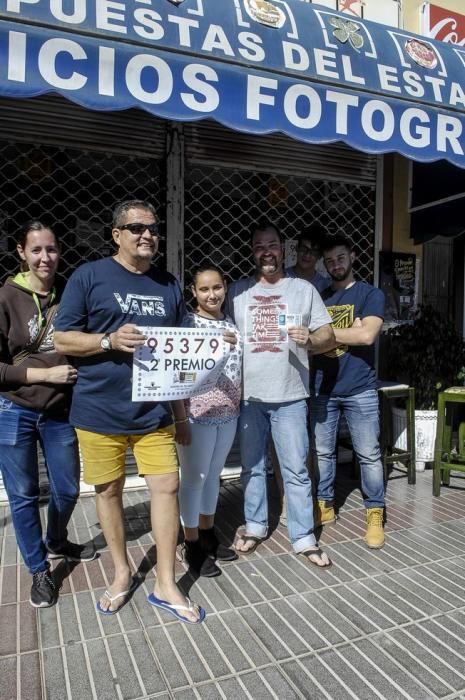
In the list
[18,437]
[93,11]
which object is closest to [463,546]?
Answer: [18,437]

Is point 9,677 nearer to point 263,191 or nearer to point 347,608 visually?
point 347,608

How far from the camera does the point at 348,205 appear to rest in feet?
18.2

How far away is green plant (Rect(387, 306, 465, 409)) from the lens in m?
4.97

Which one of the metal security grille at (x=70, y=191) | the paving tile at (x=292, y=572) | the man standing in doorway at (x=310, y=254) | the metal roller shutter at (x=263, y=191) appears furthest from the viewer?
the metal roller shutter at (x=263, y=191)

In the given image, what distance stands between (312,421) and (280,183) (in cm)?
270

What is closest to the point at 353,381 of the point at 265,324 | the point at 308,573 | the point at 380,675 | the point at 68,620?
the point at 265,324

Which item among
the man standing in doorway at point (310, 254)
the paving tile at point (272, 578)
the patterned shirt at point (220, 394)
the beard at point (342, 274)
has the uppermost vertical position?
the man standing in doorway at point (310, 254)

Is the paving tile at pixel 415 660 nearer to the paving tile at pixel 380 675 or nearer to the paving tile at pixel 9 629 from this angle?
the paving tile at pixel 380 675

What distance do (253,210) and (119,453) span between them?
3.33 metres

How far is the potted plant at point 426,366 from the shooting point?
4973mm

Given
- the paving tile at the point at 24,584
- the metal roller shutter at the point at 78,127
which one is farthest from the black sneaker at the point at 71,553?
the metal roller shutter at the point at 78,127

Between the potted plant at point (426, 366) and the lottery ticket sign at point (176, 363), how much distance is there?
281cm

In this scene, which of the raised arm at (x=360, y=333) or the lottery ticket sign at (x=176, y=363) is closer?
the lottery ticket sign at (x=176, y=363)

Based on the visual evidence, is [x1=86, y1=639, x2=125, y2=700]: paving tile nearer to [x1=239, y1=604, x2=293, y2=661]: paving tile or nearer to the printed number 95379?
[x1=239, y1=604, x2=293, y2=661]: paving tile
